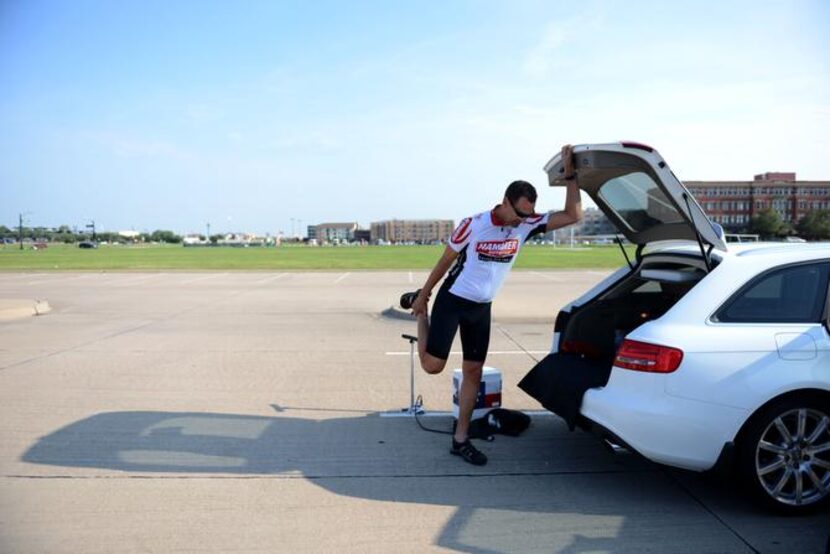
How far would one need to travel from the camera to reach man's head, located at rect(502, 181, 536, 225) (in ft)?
14.0

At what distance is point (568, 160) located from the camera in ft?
13.9

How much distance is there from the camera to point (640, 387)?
359 cm

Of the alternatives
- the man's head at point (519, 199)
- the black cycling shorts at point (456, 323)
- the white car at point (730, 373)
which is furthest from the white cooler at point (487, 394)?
the man's head at point (519, 199)

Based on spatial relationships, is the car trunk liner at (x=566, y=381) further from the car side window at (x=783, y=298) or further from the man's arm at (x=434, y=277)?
the man's arm at (x=434, y=277)

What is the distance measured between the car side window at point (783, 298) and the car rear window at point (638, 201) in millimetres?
719

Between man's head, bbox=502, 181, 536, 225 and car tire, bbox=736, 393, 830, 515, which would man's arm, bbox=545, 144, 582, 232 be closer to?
man's head, bbox=502, 181, 536, 225

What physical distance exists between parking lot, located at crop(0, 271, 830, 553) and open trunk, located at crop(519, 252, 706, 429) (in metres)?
0.67

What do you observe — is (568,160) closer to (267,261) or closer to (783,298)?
(783,298)

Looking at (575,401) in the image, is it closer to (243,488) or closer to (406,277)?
(243,488)

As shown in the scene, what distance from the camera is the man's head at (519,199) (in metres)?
4.26

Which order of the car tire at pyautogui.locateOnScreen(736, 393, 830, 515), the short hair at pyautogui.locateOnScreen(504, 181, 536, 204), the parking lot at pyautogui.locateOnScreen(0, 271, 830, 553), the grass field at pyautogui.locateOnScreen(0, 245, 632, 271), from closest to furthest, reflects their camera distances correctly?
1. the parking lot at pyautogui.locateOnScreen(0, 271, 830, 553)
2. the car tire at pyautogui.locateOnScreen(736, 393, 830, 515)
3. the short hair at pyautogui.locateOnScreen(504, 181, 536, 204)
4. the grass field at pyautogui.locateOnScreen(0, 245, 632, 271)

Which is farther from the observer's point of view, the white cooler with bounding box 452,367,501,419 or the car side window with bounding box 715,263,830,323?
the white cooler with bounding box 452,367,501,419

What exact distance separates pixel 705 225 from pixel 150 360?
23.1ft

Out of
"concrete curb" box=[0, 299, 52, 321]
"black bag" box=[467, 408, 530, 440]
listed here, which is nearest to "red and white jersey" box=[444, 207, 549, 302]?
"black bag" box=[467, 408, 530, 440]
